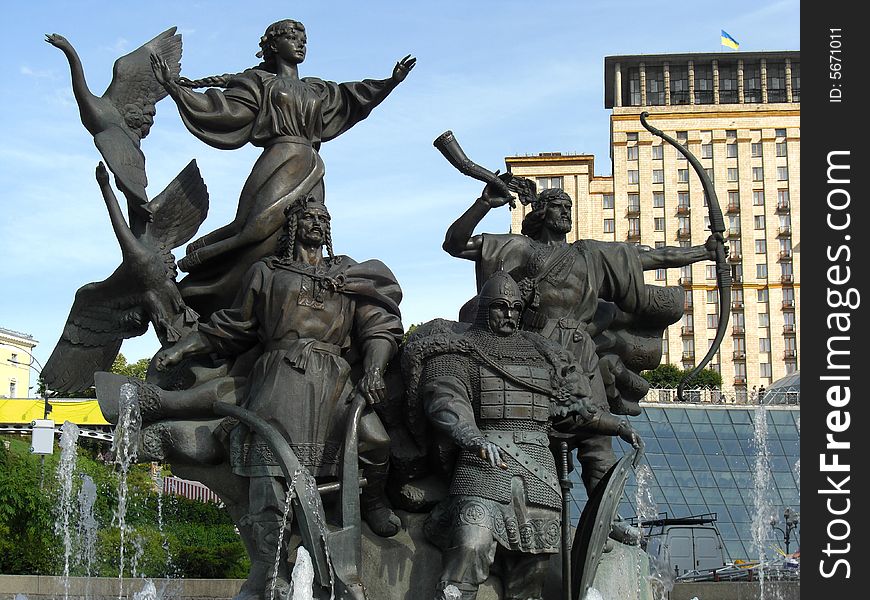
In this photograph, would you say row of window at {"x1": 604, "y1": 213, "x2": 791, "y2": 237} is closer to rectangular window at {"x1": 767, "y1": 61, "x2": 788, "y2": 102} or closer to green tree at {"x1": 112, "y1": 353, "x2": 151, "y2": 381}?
rectangular window at {"x1": 767, "y1": 61, "x2": 788, "y2": 102}

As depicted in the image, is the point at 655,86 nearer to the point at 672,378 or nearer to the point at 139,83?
the point at 672,378

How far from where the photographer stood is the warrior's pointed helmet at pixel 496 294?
8461 millimetres

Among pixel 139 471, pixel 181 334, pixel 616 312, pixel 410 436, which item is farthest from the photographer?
pixel 139 471

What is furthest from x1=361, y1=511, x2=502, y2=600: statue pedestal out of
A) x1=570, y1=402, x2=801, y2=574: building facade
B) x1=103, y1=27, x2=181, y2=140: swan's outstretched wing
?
x1=570, y1=402, x2=801, y2=574: building facade

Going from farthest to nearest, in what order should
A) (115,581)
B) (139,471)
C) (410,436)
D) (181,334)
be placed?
(139,471)
(115,581)
(181,334)
(410,436)

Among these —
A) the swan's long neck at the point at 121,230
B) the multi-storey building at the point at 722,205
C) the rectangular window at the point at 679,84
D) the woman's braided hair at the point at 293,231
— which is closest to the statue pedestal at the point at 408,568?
the woman's braided hair at the point at 293,231

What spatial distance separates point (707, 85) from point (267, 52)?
265 feet

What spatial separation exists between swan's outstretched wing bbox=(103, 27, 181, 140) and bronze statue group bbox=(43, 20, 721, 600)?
0.06 feet

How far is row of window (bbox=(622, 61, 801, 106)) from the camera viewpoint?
87.2 metres

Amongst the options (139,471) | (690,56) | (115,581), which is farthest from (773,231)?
(115,581)

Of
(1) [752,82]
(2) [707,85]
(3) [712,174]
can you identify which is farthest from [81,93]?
(1) [752,82]
